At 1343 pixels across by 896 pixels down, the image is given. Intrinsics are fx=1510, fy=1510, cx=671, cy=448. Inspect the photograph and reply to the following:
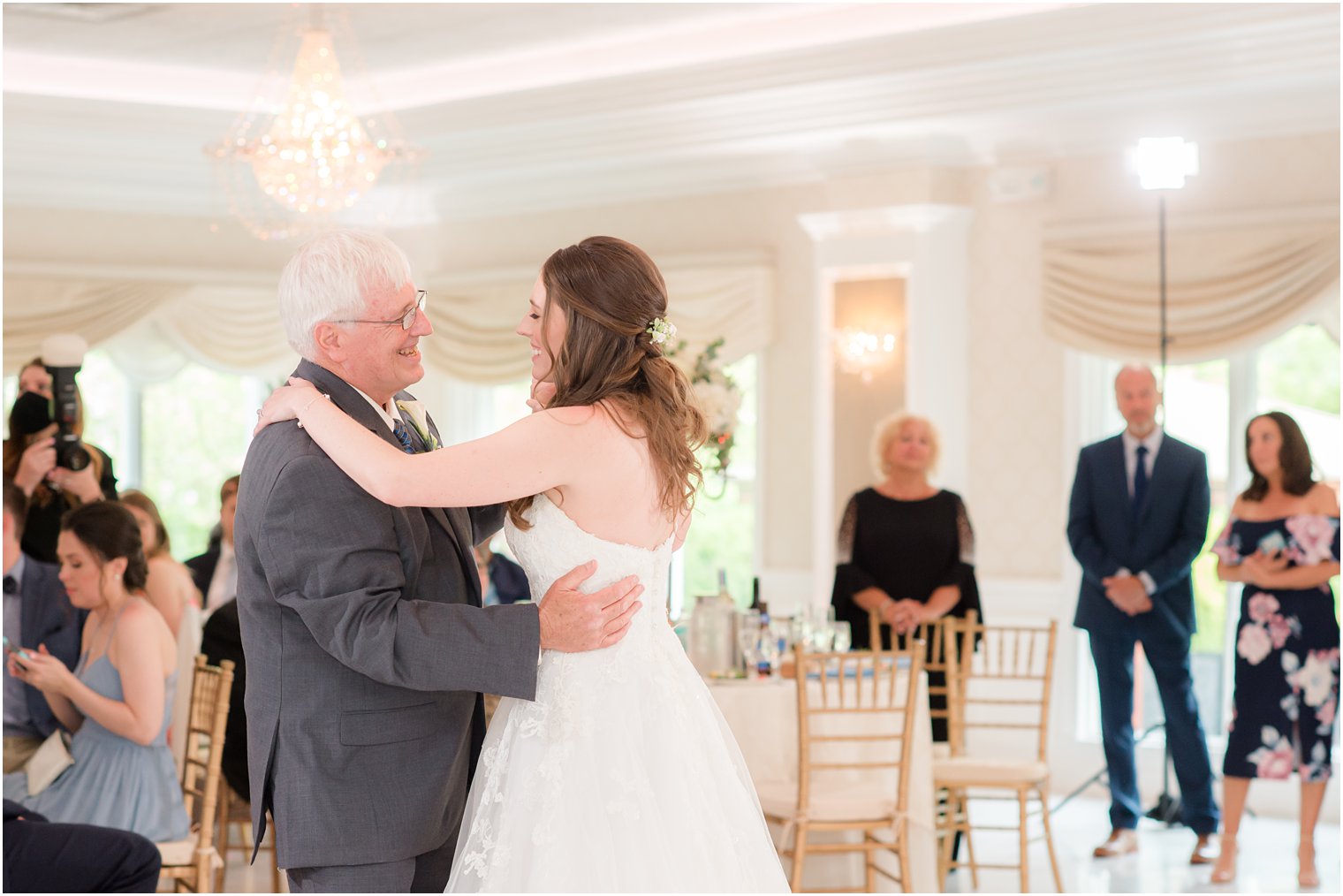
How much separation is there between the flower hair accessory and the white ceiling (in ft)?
13.9

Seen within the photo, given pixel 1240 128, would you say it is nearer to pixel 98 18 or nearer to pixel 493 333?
pixel 493 333

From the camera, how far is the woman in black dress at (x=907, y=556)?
6051mm

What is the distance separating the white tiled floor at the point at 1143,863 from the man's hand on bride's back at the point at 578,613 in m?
3.08

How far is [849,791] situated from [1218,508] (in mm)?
3341

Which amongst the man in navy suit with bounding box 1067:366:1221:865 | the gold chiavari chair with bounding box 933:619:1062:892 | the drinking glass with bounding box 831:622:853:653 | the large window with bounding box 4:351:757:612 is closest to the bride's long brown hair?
the drinking glass with bounding box 831:622:853:653

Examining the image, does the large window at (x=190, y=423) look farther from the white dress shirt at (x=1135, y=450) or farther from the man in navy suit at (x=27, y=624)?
the man in navy suit at (x=27, y=624)

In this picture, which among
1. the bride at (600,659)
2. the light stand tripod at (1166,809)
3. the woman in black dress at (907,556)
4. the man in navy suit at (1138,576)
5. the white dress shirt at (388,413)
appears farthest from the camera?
the light stand tripod at (1166,809)

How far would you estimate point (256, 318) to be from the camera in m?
9.93

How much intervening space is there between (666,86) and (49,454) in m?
3.67

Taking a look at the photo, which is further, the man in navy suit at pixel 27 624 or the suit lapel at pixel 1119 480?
the suit lapel at pixel 1119 480

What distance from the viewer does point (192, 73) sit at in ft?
A: 27.6

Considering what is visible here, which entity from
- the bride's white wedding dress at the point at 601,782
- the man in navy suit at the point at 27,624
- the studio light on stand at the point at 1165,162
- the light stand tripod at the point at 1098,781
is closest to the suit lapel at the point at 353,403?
the bride's white wedding dress at the point at 601,782

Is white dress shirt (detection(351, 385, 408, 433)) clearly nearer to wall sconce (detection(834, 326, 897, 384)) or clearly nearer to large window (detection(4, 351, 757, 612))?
wall sconce (detection(834, 326, 897, 384))

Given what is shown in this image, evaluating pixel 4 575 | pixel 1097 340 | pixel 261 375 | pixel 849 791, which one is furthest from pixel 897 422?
pixel 261 375
